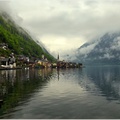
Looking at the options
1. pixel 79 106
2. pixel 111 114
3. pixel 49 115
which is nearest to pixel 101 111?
pixel 111 114

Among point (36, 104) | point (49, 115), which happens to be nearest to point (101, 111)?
point (49, 115)

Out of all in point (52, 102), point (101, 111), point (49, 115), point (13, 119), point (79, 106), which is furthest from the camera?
point (52, 102)

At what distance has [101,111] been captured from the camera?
43.4m

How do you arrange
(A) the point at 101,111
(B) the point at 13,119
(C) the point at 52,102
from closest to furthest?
1. (B) the point at 13,119
2. (A) the point at 101,111
3. (C) the point at 52,102

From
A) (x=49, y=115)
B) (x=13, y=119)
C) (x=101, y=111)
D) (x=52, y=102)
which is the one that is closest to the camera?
(x=13, y=119)

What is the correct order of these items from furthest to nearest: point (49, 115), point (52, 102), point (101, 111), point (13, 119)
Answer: point (52, 102), point (101, 111), point (49, 115), point (13, 119)

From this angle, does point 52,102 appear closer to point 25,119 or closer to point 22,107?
point 22,107

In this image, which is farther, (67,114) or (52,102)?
(52,102)

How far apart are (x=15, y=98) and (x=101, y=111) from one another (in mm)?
21396

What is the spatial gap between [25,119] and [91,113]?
468 inches

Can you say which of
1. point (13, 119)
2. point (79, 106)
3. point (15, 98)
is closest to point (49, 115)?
point (13, 119)

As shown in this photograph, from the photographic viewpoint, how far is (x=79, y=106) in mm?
47844

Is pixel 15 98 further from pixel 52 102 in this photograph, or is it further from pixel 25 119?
pixel 25 119

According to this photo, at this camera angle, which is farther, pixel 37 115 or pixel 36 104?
pixel 36 104
